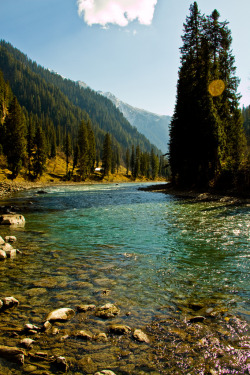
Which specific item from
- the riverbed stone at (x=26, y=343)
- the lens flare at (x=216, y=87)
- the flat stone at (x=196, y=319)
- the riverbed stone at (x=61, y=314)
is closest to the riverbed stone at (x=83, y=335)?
the riverbed stone at (x=61, y=314)

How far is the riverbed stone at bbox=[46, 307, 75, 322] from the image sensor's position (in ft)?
15.2

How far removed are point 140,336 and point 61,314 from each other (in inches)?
66.8

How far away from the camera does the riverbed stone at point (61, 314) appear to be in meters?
4.64

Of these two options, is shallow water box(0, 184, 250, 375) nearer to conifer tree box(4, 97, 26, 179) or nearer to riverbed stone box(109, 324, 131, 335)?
riverbed stone box(109, 324, 131, 335)

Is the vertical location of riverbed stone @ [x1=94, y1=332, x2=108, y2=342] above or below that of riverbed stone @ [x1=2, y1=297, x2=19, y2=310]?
below

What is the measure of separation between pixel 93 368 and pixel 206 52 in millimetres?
41177

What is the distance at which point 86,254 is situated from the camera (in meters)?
9.05

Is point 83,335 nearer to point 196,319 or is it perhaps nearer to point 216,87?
point 196,319

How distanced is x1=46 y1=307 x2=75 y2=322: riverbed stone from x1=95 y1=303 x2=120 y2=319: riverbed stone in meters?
0.56

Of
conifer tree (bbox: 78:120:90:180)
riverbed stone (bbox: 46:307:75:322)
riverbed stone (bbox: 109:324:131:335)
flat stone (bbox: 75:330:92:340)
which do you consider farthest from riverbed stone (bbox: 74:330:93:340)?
conifer tree (bbox: 78:120:90:180)

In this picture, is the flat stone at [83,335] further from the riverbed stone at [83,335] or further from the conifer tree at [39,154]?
the conifer tree at [39,154]

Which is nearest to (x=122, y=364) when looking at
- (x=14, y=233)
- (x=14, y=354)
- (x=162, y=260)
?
(x=14, y=354)

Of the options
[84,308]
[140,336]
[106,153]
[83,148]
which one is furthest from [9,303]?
[106,153]

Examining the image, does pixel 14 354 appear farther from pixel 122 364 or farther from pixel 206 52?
pixel 206 52
